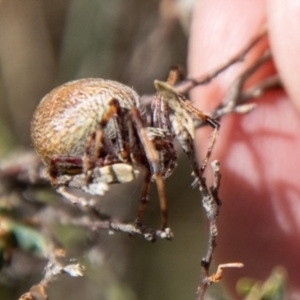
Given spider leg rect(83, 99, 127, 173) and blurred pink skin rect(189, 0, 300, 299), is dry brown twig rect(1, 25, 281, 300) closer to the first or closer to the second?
spider leg rect(83, 99, 127, 173)

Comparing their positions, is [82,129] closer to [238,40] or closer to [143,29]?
[238,40]

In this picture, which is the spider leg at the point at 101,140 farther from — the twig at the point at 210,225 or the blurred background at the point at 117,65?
the blurred background at the point at 117,65

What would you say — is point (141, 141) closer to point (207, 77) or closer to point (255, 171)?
point (207, 77)

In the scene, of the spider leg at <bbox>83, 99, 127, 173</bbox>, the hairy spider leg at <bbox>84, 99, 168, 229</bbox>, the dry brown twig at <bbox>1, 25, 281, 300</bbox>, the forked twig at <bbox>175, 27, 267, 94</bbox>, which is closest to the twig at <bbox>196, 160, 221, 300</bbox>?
the dry brown twig at <bbox>1, 25, 281, 300</bbox>

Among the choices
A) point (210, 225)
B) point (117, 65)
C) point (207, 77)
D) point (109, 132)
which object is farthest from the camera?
point (117, 65)

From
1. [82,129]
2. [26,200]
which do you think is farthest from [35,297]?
[26,200]

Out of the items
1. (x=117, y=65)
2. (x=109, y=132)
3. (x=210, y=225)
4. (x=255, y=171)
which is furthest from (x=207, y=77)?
(x=117, y=65)
